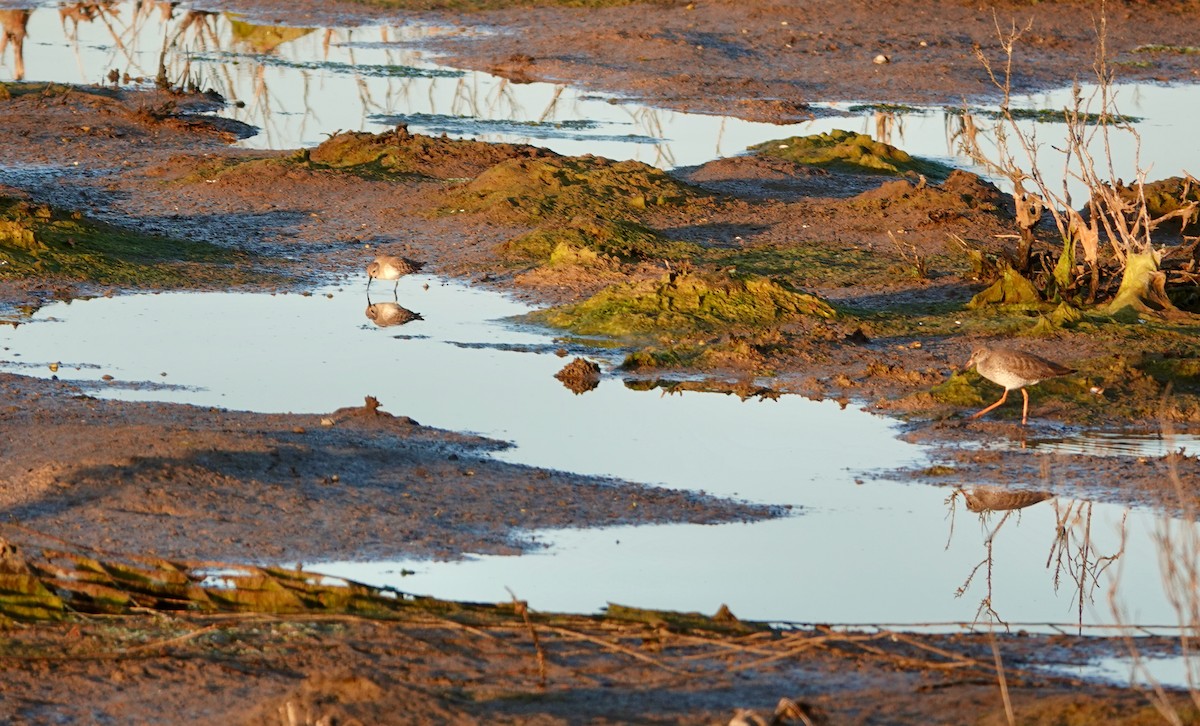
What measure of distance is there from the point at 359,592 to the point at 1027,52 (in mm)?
19490

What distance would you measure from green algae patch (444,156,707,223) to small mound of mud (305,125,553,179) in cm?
90

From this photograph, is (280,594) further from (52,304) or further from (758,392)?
(52,304)

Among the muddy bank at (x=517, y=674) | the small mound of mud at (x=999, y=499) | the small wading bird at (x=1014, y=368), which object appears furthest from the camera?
the small wading bird at (x=1014, y=368)

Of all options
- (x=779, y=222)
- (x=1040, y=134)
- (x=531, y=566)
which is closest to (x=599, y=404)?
(x=531, y=566)

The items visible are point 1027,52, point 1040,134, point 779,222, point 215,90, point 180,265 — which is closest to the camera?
point 180,265

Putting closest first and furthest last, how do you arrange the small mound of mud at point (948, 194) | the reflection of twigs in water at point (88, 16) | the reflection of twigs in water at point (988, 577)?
the reflection of twigs in water at point (988, 577), the small mound of mud at point (948, 194), the reflection of twigs in water at point (88, 16)

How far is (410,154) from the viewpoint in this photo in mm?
16266

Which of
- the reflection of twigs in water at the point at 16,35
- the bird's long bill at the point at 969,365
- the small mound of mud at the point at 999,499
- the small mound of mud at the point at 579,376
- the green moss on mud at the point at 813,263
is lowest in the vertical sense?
the small mound of mud at the point at 999,499

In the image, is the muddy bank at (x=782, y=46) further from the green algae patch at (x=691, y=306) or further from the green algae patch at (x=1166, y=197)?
the green algae patch at (x=691, y=306)

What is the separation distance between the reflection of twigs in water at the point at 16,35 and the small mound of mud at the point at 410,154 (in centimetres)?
657

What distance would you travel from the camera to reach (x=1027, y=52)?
23.7 metres

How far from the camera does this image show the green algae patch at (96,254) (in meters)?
12.1

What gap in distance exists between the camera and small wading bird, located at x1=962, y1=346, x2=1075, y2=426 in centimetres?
892

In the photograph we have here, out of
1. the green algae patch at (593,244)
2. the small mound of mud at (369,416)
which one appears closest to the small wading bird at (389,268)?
the green algae patch at (593,244)
